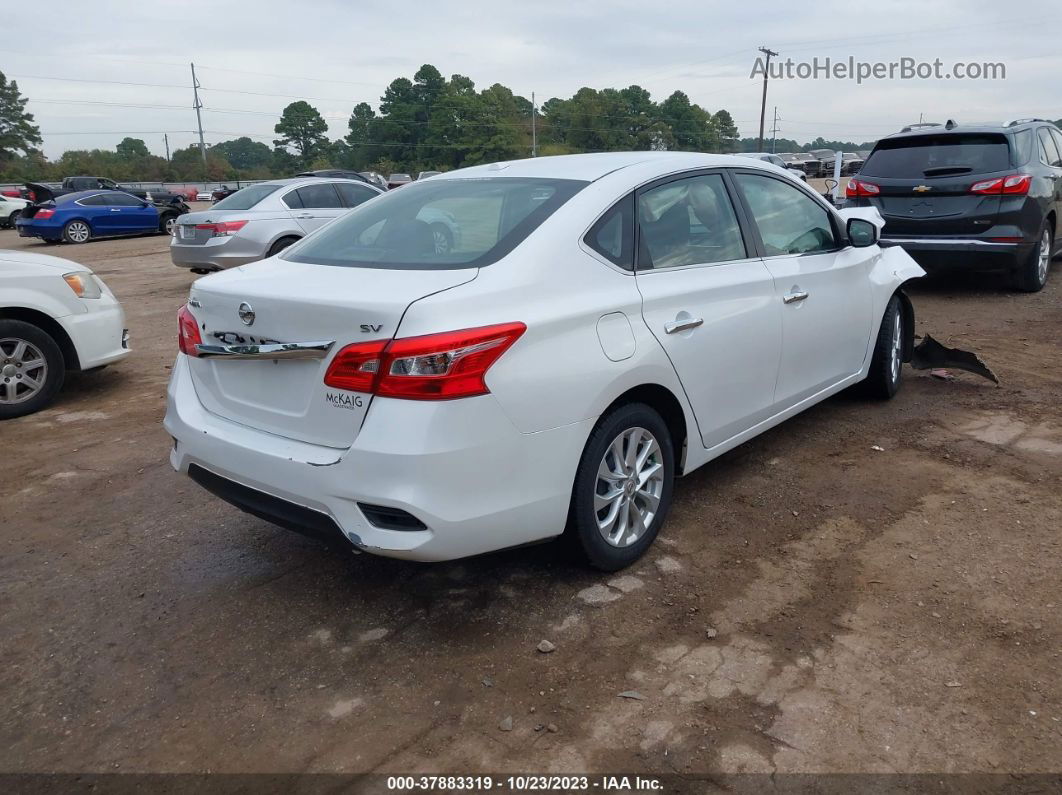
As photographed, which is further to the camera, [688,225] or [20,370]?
[20,370]

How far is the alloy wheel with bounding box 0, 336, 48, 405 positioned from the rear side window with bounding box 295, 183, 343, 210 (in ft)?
20.5

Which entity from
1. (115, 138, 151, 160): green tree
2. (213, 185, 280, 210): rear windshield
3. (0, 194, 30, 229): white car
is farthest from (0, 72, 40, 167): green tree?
(213, 185, 280, 210): rear windshield

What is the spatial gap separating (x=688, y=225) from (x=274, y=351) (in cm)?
189

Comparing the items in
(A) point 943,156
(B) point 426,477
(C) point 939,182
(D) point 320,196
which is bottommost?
(B) point 426,477

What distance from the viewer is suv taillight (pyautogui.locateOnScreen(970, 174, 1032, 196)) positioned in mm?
8195

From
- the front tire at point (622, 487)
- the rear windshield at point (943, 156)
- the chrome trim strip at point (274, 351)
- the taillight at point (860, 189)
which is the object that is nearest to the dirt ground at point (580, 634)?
the front tire at point (622, 487)

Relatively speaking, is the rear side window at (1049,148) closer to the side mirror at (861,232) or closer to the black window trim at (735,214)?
the side mirror at (861,232)

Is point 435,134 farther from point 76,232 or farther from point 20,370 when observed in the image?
point 20,370

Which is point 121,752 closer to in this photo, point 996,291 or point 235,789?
point 235,789

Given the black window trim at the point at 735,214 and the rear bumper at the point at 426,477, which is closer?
the rear bumper at the point at 426,477

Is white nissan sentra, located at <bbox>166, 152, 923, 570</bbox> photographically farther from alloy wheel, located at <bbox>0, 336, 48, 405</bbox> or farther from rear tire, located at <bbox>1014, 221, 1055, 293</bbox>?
rear tire, located at <bbox>1014, 221, 1055, 293</bbox>

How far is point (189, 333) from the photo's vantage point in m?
3.41

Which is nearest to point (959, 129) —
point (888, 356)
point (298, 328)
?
point (888, 356)

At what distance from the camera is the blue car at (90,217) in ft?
67.7
